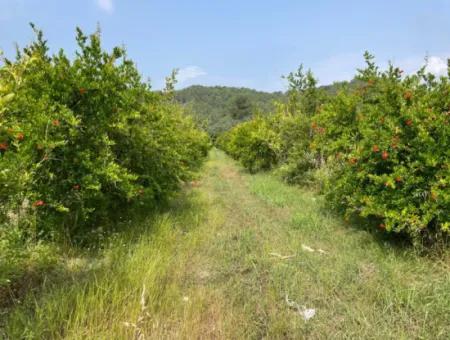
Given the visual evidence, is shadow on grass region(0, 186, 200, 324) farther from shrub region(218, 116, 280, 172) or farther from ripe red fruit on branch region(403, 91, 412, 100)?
shrub region(218, 116, 280, 172)

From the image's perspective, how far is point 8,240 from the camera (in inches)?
93.1

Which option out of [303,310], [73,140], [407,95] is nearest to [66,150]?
[73,140]

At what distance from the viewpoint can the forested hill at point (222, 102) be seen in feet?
186

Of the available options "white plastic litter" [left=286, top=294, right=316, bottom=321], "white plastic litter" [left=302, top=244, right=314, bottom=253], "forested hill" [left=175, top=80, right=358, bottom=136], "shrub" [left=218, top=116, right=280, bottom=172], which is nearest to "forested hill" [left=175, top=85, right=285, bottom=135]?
"forested hill" [left=175, top=80, right=358, bottom=136]

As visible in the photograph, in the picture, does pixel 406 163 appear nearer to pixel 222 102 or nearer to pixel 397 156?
pixel 397 156

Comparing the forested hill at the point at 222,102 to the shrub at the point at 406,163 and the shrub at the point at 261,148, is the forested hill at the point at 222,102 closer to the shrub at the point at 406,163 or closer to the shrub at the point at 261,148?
the shrub at the point at 261,148

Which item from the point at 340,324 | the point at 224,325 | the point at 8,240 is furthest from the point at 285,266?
the point at 8,240

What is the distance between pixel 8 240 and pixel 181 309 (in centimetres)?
158

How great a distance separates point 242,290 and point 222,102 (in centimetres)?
7691

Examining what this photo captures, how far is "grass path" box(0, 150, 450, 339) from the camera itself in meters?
2.28

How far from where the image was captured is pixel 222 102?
77.3 meters

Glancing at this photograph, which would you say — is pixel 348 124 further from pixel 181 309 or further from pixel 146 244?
pixel 181 309

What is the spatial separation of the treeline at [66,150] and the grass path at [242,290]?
1.67 feet

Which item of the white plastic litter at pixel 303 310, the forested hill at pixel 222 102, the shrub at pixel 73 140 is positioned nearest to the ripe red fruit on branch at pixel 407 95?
the white plastic litter at pixel 303 310
